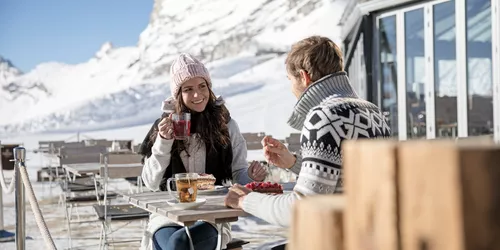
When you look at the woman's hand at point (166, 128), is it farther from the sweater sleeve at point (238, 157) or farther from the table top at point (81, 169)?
the table top at point (81, 169)

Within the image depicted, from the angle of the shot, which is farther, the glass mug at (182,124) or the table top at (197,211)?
the glass mug at (182,124)

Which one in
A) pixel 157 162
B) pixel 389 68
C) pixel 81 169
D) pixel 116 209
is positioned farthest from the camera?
pixel 389 68

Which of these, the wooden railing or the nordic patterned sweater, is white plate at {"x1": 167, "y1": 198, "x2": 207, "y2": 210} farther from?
the wooden railing

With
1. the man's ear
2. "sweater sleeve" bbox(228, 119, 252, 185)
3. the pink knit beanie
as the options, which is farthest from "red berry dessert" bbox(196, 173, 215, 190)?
the man's ear

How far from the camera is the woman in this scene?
8.22 feet

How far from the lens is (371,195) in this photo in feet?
1.80

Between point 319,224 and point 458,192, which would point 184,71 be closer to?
point 319,224

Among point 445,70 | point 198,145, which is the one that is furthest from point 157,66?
point 198,145

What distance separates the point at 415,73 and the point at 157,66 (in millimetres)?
20378

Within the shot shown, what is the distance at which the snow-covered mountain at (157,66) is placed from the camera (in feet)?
78.7

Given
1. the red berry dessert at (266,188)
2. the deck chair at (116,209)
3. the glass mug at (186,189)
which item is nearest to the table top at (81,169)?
the deck chair at (116,209)

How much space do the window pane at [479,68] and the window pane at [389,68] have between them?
1338 mm

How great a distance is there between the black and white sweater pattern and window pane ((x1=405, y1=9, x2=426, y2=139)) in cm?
603

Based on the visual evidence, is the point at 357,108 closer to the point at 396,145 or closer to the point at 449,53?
the point at 396,145
